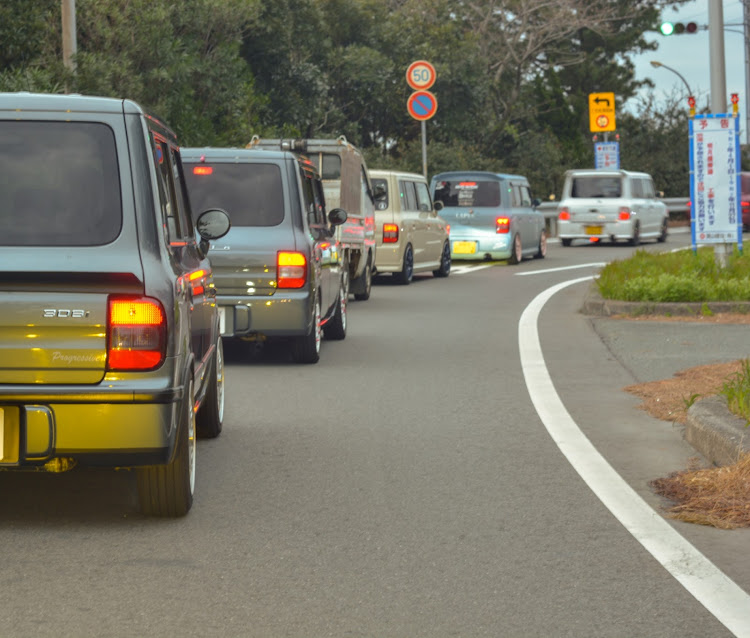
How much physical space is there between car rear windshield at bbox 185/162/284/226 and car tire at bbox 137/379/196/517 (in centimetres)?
533

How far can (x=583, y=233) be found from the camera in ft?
112

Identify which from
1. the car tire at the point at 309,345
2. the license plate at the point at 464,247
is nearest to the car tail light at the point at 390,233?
the license plate at the point at 464,247

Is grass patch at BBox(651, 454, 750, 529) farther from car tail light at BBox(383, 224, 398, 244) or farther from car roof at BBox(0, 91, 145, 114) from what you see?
car tail light at BBox(383, 224, 398, 244)

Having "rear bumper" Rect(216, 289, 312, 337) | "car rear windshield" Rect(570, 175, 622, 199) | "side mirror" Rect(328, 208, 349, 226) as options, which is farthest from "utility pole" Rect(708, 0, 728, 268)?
"car rear windshield" Rect(570, 175, 622, 199)

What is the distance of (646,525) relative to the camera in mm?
6098

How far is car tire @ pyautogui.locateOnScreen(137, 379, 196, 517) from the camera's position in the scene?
6.05m

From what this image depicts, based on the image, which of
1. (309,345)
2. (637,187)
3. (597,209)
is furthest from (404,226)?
(637,187)

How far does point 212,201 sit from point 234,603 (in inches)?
269

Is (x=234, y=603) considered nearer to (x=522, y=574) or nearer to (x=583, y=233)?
(x=522, y=574)

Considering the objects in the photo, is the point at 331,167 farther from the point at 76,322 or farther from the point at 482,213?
the point at 76,322

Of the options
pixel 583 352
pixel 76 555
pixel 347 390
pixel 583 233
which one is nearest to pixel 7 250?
pixel 76 555

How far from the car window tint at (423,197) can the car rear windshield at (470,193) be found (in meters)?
3.36

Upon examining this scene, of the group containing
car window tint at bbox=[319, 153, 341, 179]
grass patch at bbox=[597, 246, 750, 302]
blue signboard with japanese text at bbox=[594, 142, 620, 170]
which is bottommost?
grass patch at bbox=[597, 246, 750, 302]

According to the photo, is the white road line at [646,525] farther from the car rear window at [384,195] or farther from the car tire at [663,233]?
the car tire at [663,233]
